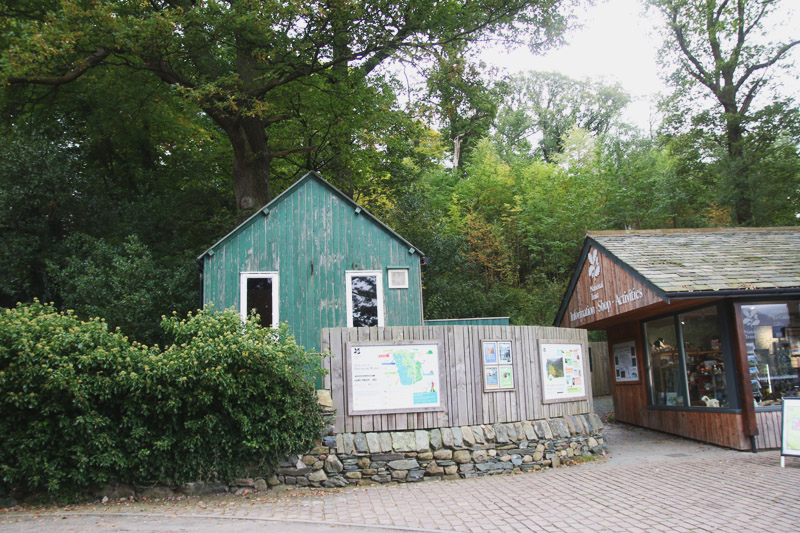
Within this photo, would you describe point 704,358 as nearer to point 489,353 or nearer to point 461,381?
point 489,353

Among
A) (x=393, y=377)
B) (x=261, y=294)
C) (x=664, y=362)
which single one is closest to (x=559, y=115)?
(x=664, y=362)

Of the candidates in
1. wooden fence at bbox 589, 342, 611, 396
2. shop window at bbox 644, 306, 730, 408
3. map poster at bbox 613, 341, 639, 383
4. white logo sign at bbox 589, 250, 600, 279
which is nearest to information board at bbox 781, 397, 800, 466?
shop window at bbox 644, 306, 730, 408

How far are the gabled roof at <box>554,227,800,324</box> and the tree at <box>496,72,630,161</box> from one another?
30.6 meters

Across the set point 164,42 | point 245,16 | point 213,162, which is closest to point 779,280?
point 245,16

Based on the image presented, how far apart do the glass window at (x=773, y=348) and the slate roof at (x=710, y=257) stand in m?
0.65

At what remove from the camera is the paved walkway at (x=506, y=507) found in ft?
20.7

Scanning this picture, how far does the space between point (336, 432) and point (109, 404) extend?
312 centimetres

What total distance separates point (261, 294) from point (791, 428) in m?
10.4

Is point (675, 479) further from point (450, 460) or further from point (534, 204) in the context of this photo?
point (534, 204)

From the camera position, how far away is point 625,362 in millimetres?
15352

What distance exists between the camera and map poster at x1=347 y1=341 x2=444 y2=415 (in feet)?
28.4

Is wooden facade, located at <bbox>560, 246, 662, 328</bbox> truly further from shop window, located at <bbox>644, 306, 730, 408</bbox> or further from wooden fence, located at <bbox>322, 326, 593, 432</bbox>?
wooden fence, located at <bbox>322, 326, 593, 432</bbox>

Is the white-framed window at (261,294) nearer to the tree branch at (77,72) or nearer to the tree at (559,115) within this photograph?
the tree branch at (77,72)

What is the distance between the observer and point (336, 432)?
8438mm
